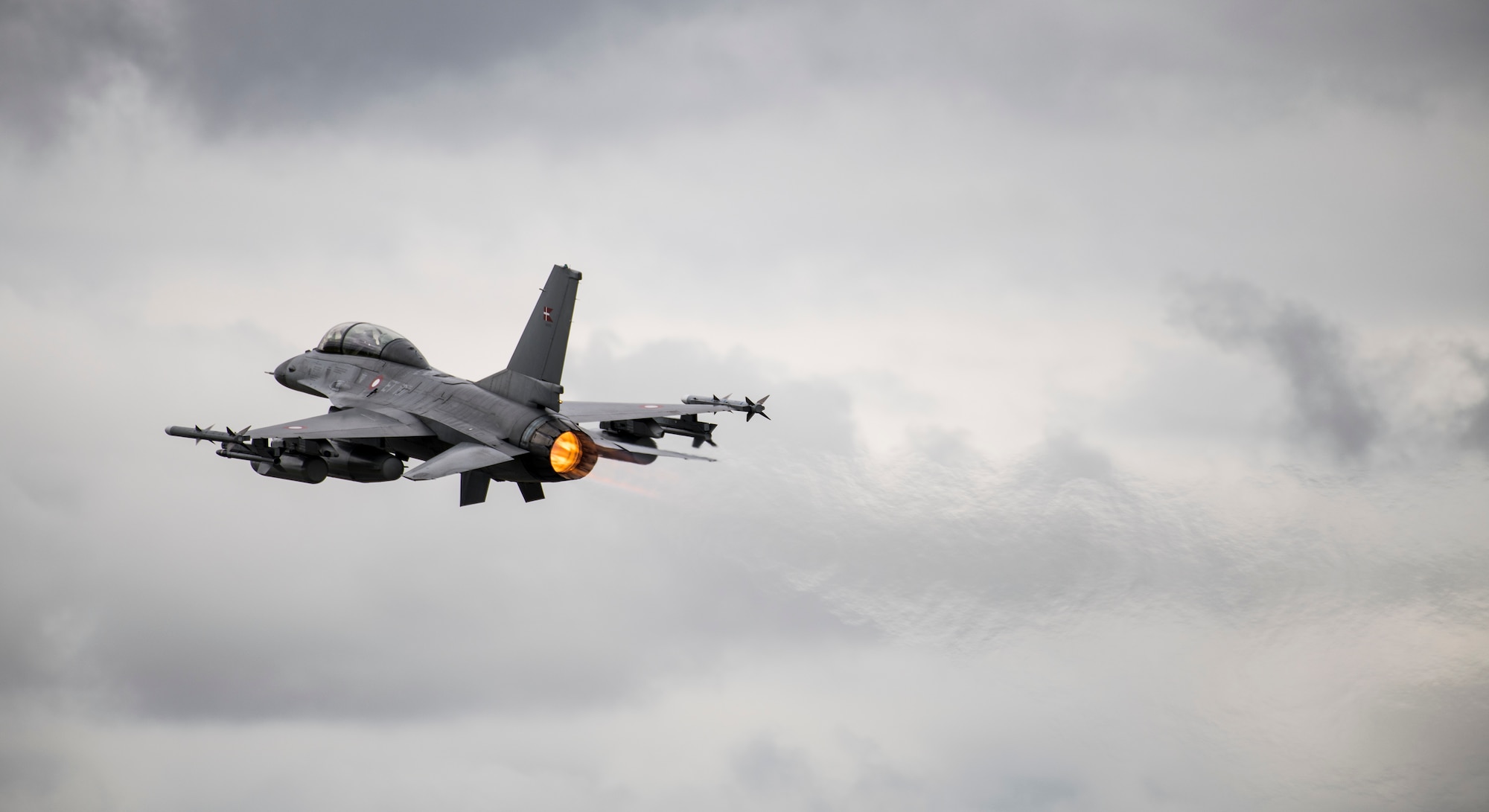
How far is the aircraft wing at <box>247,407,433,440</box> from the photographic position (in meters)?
36.4

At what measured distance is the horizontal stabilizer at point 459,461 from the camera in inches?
1284

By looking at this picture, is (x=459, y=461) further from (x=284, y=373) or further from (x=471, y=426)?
(x=284, y=373)

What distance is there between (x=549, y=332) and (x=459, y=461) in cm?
641

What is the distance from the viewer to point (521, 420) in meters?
36.0

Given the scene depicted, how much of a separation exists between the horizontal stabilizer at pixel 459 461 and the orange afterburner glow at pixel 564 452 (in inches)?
45.7

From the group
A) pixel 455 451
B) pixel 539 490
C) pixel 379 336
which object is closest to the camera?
pixel 455 451

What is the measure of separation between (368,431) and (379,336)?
610 cm

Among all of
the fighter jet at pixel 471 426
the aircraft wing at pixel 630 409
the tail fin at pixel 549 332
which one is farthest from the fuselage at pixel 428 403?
the aircraft wing at pixel 630 409

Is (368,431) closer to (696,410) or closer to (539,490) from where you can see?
(539,490)

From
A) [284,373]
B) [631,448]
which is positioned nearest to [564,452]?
[631,448]

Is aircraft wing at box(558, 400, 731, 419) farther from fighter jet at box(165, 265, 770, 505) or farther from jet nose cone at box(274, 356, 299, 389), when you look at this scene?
jet nose cone at box(274, 356, 299, 389)

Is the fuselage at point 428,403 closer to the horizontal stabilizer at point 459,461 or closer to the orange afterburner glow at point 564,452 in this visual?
the orange afterburner glow at point 564,452

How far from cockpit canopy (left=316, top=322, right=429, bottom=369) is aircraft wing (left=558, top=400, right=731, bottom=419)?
4.97m

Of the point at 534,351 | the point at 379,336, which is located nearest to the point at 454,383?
the point at 534,351
